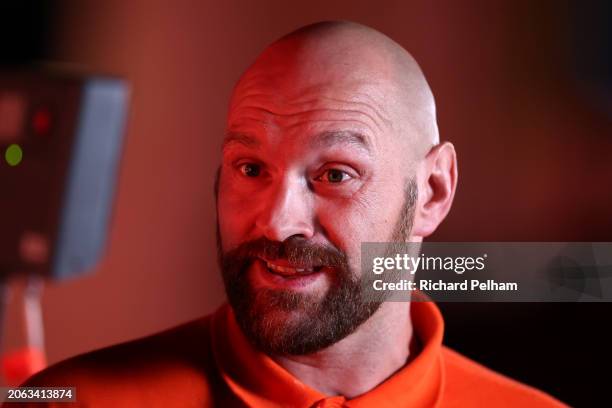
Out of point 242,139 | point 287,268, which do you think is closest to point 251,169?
point 242,139

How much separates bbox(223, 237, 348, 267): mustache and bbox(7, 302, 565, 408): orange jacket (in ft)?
0.45

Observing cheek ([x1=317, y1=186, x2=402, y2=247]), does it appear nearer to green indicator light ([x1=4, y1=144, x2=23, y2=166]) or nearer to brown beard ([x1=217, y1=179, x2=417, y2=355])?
brown beard ([x1=217, y1=179, x2=417, y2=355])

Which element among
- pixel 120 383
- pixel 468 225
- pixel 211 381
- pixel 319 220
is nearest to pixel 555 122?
pixel 468 225

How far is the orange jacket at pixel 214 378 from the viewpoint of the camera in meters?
1.34

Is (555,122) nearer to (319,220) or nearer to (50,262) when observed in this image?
(319,220)

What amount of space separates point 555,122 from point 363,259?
1.46ft

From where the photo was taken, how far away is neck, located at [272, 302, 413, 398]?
138 cm

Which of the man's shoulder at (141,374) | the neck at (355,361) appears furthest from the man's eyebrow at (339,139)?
the man's shoulder at (141,374)

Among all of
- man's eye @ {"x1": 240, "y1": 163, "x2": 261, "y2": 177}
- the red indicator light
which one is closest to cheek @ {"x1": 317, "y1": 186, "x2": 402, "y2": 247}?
man's eye @ {"x1": 240, "y1": 163, "x2": 261, "y2": 177}

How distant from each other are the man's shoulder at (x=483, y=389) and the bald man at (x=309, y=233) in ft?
0.11

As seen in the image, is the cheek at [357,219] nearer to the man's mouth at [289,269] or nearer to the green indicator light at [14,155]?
the man's mouth at [289,269]

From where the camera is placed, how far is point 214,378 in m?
1.38

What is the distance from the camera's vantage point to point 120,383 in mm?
1346

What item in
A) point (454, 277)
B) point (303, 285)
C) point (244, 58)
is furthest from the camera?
point (244, 58)
